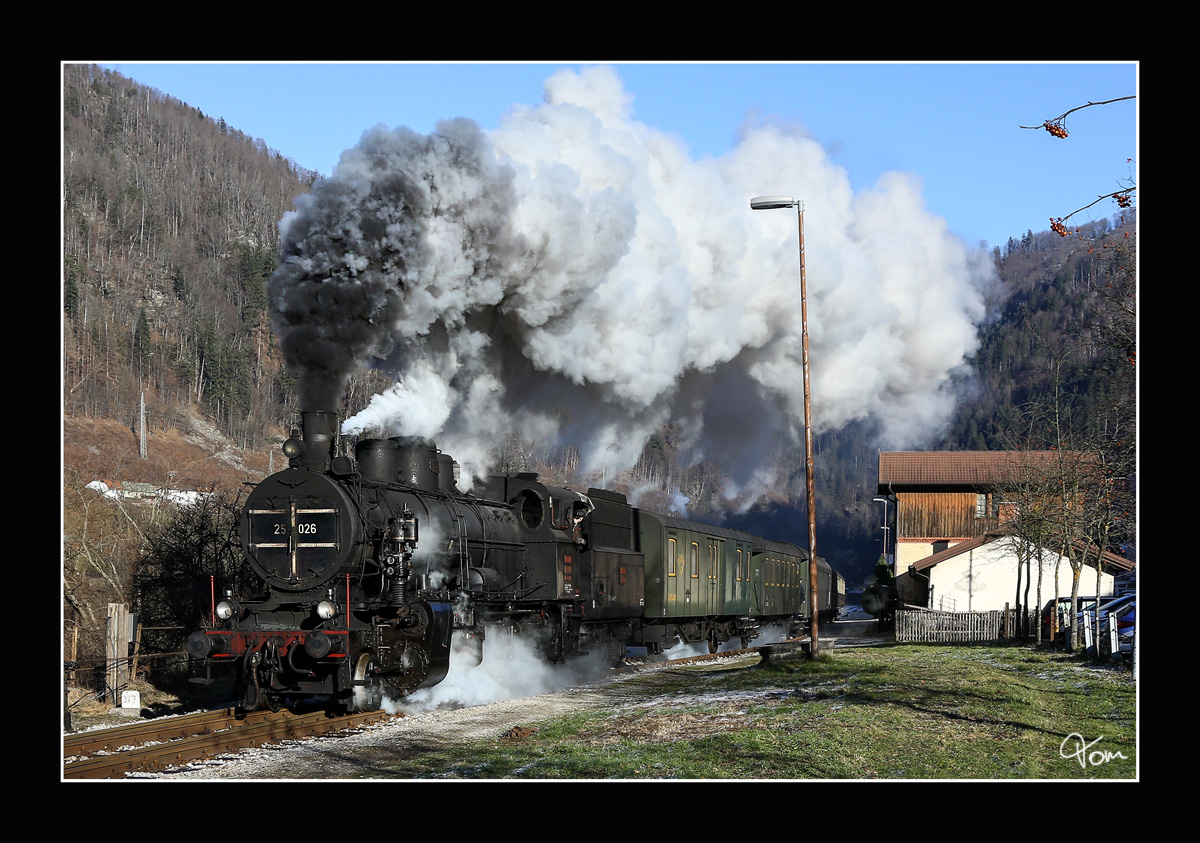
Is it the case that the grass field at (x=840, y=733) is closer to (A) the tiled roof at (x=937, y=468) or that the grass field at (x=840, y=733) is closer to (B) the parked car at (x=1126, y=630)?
(B) the parked car at (x=1126, y=630)

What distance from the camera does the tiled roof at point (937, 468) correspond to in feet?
139

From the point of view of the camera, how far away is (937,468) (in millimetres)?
43656

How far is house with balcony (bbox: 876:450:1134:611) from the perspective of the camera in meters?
33.2

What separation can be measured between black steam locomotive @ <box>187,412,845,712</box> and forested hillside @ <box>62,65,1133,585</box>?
34374 mm

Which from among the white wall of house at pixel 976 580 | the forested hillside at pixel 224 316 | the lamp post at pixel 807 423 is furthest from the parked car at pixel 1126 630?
the forested hillside at pixel 224 316

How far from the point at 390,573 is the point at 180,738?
2.90m

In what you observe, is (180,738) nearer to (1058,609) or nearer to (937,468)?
(1058,609)

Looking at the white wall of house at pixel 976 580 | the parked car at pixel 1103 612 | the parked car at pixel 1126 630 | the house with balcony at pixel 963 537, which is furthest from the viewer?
the white wall of house at pixel 976 580

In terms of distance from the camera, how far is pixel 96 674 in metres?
17.2

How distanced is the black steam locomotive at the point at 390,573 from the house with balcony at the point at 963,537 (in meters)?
15.5

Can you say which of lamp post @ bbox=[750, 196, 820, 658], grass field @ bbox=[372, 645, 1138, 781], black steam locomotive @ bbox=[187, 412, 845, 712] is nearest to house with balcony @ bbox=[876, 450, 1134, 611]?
lamp post @ bbox=[750, 196, 820, 658]

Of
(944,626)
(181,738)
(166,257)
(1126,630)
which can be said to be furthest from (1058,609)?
(166,257)

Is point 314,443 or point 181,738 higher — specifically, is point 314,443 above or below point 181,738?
above

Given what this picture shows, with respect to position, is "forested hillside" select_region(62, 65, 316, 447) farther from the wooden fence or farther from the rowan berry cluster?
the rowan berry cluster
